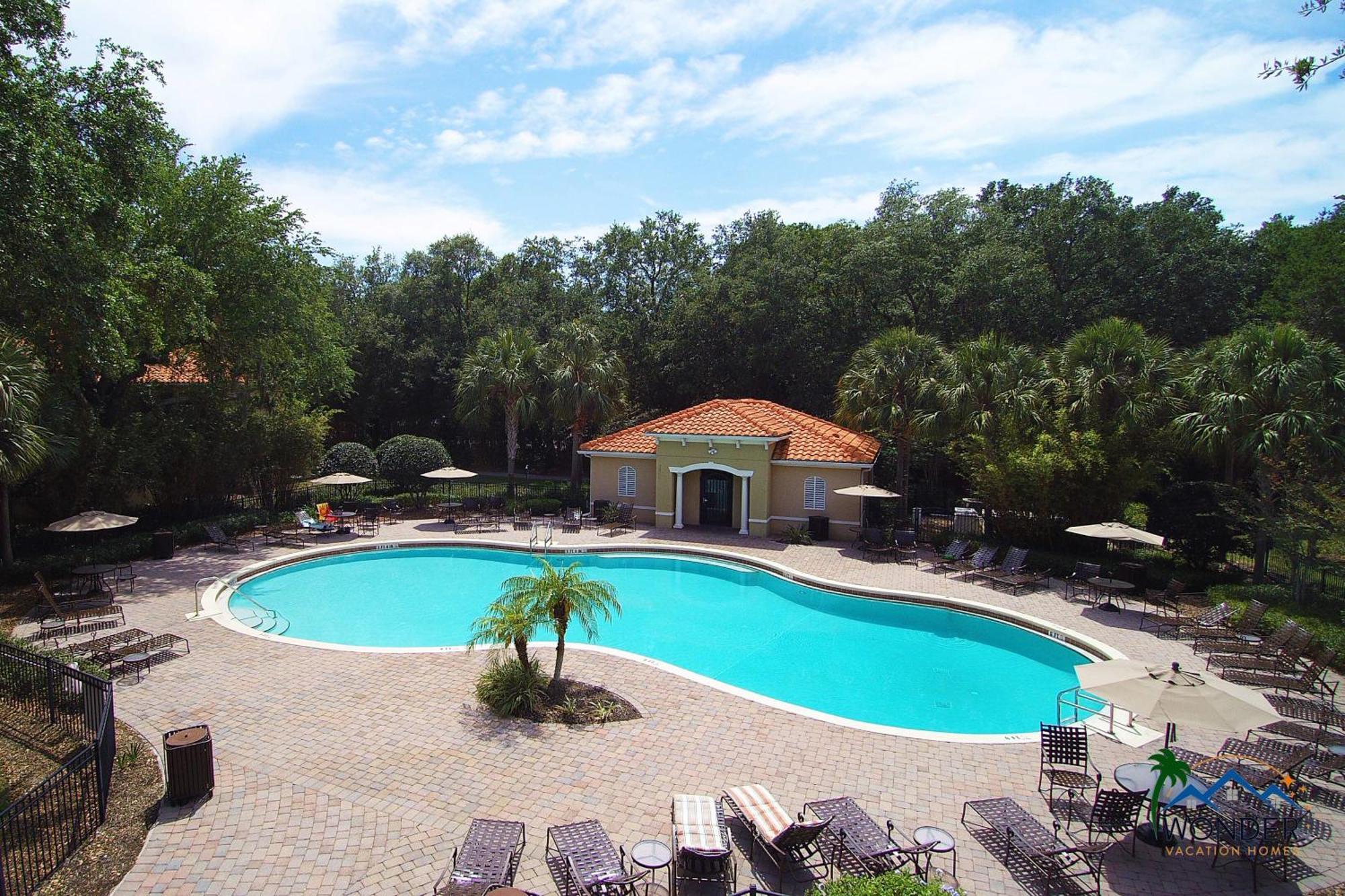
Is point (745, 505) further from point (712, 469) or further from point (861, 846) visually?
point (861, 846)

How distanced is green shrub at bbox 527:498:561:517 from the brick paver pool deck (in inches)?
642

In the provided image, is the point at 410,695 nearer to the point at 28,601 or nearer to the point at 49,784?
the point at 49,784

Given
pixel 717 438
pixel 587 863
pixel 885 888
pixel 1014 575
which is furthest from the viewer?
pixel 717 438

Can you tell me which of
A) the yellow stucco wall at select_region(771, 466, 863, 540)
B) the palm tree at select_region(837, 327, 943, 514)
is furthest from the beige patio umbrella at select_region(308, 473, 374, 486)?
the palm tree at select_region(837, 327, 943, 514)

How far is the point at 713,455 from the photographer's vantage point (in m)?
25.9

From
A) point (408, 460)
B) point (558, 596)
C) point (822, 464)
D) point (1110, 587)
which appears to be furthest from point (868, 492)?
point (408, 460)

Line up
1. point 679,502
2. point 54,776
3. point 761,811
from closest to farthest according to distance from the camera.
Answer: point 54,776
point 761,811
point 679,502

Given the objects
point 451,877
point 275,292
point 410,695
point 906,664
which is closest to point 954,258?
point 906,664

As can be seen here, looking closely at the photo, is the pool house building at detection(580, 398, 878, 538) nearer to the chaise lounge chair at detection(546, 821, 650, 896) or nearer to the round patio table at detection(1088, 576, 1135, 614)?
the round patio table at detection(1088, 576, 1135, 614)

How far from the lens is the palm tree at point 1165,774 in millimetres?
7227

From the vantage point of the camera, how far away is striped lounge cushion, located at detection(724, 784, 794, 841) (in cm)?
712

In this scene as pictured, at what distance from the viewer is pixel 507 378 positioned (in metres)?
30.8

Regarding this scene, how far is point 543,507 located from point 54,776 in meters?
23.0

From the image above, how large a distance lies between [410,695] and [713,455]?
1601 centimetres
